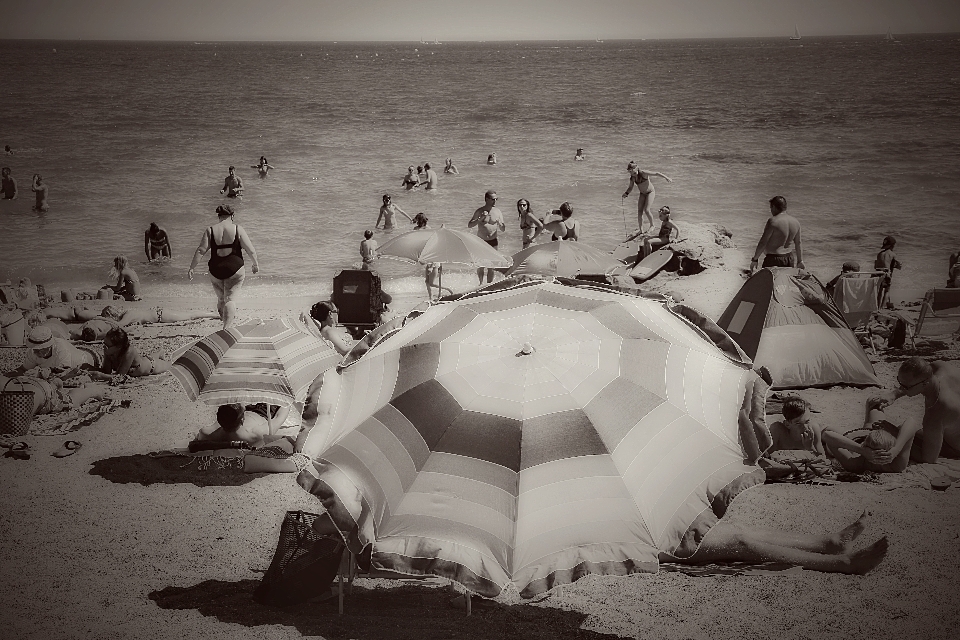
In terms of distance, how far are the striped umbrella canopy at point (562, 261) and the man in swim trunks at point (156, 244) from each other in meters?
10.4

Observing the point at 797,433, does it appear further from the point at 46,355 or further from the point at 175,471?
the point at 46,355

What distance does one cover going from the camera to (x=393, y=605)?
4.96 metres

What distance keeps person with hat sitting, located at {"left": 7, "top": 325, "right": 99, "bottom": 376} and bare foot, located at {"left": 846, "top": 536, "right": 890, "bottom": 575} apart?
8.31m

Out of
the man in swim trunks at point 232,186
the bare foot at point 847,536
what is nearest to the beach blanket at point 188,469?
the bare foot at point 847,536

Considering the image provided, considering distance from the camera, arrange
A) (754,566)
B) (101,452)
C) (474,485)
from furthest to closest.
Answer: (101,452) → (754,566) → (474,485)

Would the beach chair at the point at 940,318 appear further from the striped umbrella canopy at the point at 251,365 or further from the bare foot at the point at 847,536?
the striped umbrella canopy at the point at 251,365

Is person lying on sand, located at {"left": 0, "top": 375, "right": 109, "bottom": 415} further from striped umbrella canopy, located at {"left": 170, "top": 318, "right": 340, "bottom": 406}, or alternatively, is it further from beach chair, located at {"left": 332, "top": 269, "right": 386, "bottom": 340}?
beach chair, located at {"left": 332, "top": 269, "right": 386, "bottom": 340}

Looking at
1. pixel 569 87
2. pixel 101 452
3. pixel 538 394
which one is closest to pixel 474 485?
pixel 538 394

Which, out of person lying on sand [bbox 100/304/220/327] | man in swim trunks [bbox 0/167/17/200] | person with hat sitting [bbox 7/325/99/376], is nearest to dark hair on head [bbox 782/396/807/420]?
person with hat sitting [bbox 7/325/99/376]

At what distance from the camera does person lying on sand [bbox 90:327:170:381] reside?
8.77 m

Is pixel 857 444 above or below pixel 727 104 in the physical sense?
below

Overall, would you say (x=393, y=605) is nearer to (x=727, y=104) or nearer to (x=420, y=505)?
(x=420, y=505)

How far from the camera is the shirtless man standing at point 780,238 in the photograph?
8773 mm

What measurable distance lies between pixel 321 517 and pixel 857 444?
444 cm
